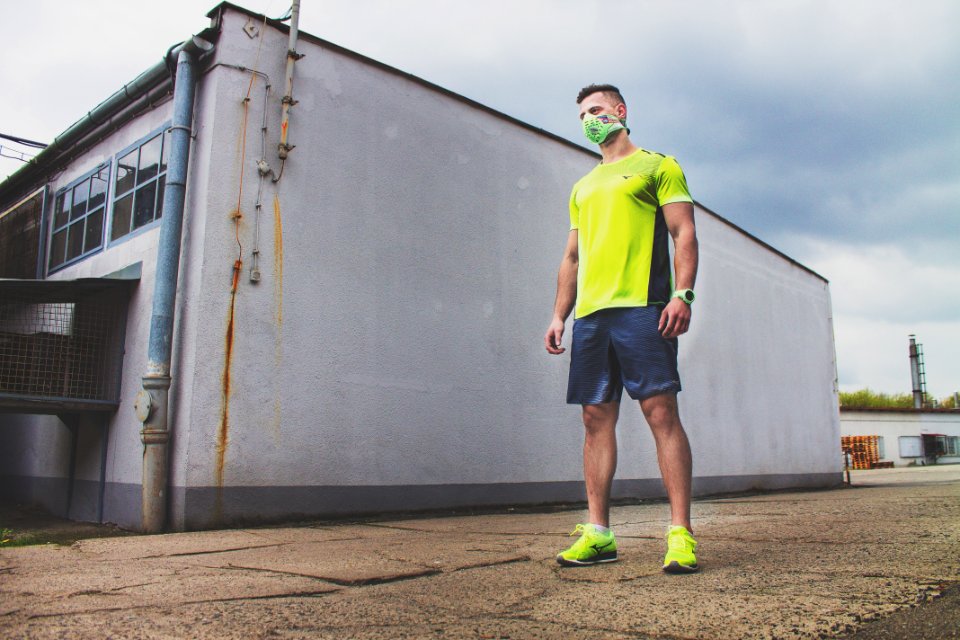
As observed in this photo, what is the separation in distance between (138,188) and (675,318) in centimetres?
539

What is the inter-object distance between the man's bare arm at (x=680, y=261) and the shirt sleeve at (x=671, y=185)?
0.08 ft

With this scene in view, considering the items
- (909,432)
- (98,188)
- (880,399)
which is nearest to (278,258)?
(98,188)

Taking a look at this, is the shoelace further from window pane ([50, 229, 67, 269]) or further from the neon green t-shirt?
window pane ([50, 229, 67, 269])

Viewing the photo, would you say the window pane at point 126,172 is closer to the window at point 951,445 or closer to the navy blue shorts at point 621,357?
the navy blue shorts at point 621,357

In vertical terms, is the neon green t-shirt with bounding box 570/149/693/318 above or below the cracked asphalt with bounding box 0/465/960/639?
above

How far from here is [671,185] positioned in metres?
2.61

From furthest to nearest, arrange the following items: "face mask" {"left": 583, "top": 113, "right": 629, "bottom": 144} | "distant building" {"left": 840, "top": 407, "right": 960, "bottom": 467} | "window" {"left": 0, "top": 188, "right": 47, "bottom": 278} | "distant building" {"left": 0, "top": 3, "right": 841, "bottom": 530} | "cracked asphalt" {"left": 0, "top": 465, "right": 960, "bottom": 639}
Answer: "distant building" {"left": 840, "top": 407, "right": 960, "bottom": 467}
"window" {"left": 0, "top": 188, "right": 47, "bottom": 278}
"distant building" {"left": 0, "top": 3, "right": 841, "bottom": 530}
"face mask" {"left": 583, "top": 113, "right": 629, "bottom": 144}
"cracked asphalt" {"left": 0, "top": 465, "right": 960, "bottom": 639}

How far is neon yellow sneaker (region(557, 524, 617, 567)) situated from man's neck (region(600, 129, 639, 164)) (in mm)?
1395

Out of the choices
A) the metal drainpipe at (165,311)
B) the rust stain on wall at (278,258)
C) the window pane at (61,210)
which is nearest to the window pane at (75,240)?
the window pane at (61,210)

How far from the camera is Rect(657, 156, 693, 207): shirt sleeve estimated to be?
2602mm

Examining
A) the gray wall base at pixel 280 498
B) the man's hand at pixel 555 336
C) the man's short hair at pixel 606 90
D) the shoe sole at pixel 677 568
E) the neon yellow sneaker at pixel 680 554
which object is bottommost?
the gray wall base at pixel 280 498

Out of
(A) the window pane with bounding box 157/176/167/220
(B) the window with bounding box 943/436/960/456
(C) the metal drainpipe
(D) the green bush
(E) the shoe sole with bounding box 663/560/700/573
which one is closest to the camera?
(E) the shoe sole with bounding box 663/560/700/573

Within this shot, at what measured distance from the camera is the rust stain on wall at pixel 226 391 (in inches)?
192

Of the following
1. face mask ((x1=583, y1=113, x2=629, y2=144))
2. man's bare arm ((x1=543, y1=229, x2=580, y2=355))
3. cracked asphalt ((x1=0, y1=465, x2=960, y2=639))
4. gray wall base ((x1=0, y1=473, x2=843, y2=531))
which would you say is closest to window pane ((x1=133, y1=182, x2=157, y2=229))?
gray wall base ((x1=0, y1=473, x2=843, y2=531))
